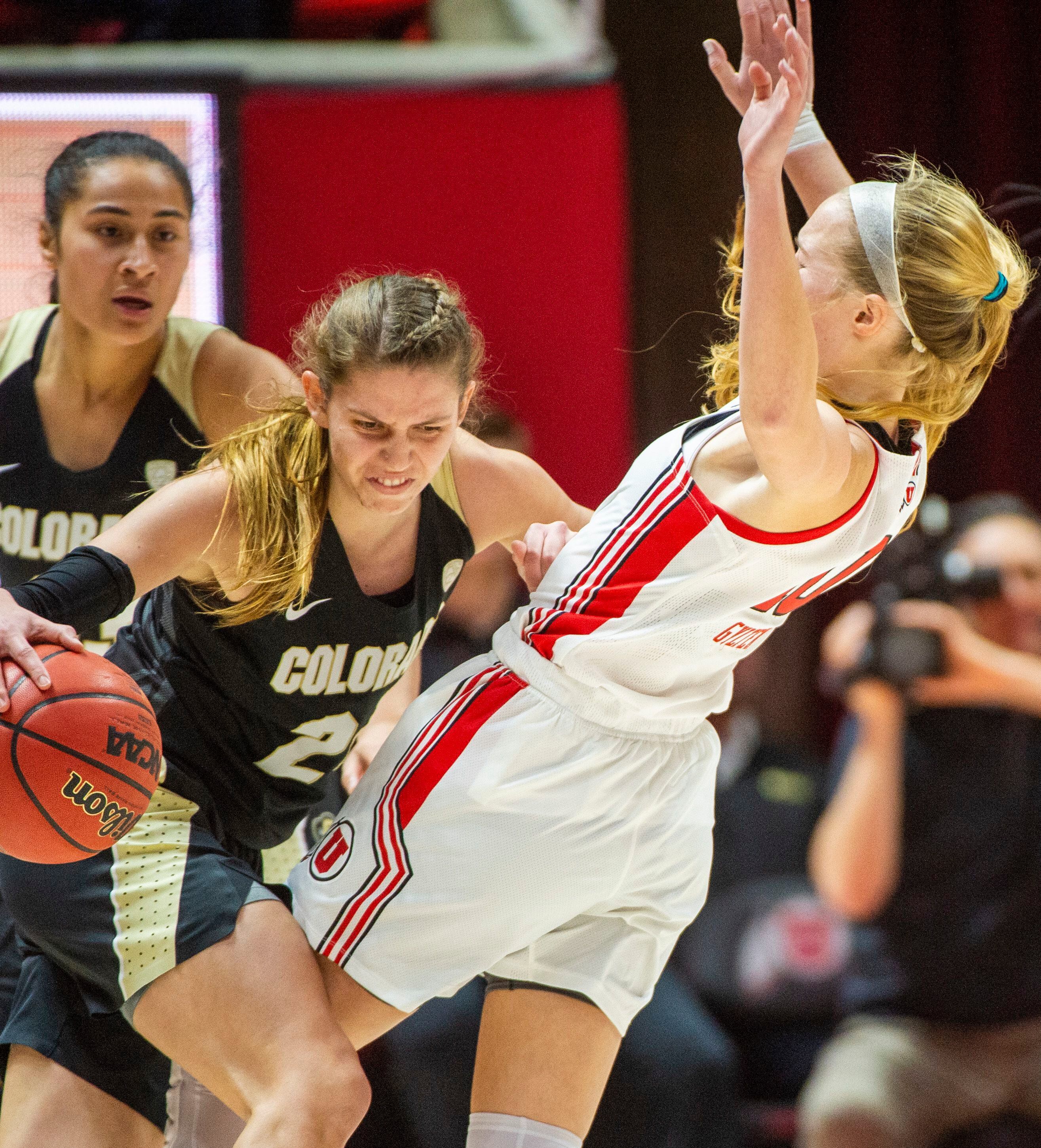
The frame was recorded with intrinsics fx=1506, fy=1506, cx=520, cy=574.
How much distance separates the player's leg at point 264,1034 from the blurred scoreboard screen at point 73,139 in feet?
3.67

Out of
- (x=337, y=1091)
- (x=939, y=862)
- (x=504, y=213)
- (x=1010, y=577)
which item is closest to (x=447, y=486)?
(x=337, y=1091)

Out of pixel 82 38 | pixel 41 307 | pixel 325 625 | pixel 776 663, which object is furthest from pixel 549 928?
pixel 82 38

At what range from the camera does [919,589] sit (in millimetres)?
3658

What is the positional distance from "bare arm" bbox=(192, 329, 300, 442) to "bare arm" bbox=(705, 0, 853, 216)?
810 mm

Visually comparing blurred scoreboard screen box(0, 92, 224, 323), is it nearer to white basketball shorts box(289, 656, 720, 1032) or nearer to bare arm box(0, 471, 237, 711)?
bare arm box(0, 471, 237, 711)

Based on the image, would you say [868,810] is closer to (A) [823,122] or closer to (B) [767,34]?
(A) [823,122]

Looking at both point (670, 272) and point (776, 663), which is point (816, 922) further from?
point (670, 272)

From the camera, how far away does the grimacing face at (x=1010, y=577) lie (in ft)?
12.3

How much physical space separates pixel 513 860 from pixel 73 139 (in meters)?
1.42

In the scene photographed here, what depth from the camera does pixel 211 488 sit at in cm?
193

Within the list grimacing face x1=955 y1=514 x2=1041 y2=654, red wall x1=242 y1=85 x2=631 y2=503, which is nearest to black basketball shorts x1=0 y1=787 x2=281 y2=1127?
red wall x1=242 y1=85 x2=631 y2=503

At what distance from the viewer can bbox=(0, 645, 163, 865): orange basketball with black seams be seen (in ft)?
5.78

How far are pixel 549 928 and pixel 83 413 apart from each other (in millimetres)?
1152

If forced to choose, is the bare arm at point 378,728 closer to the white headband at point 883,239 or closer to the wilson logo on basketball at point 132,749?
the wilson logo on basketball at point 132,749
